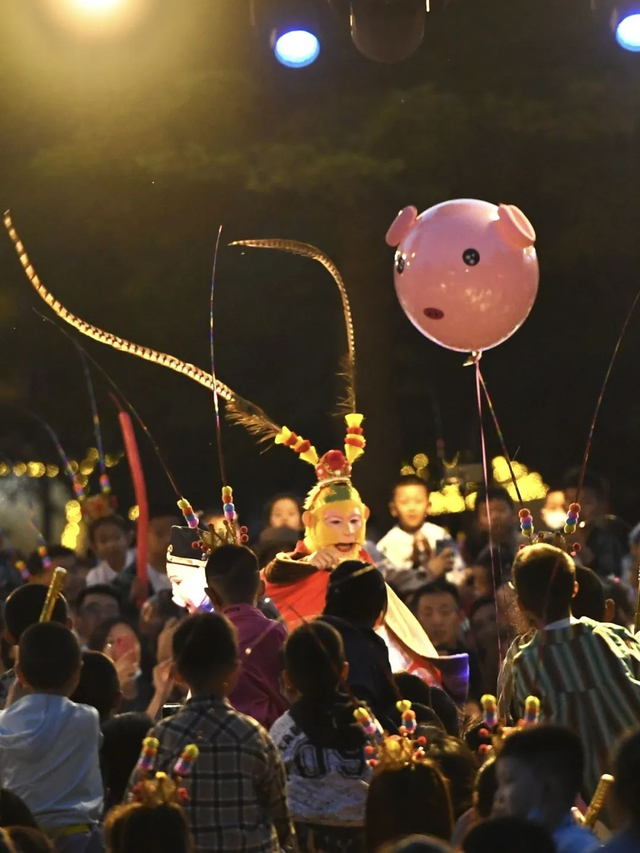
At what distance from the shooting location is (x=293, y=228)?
457 inches

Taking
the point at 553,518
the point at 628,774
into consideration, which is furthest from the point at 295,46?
the point at 628,774

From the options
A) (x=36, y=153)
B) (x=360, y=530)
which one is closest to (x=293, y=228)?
(x=36, y=153)

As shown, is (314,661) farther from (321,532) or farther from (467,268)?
(467,268)

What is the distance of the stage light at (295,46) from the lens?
25.6 feet

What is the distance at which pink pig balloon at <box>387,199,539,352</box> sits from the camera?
643 centimetres

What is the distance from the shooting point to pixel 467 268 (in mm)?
6414

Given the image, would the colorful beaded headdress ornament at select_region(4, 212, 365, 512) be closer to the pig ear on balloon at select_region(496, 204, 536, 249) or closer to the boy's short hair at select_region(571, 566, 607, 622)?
the pig ear on balloon at select_region(496, 204, 536, 249)

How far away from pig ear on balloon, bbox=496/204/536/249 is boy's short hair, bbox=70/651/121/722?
2.67 m

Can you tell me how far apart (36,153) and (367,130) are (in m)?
2.40

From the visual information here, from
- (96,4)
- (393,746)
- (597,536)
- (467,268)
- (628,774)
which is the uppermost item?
(96,4)

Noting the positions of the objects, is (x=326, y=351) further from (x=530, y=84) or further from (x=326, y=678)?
(x=326, y=678)

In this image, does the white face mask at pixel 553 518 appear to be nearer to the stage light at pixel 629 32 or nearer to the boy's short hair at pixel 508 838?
the stage light at pixel 629 32

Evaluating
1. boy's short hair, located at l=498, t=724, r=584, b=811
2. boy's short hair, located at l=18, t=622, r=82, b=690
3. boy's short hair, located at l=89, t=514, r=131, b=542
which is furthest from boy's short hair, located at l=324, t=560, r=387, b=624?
boy's short hair, located at l=89, t=514, r=131, b=542

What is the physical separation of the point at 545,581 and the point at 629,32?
14.3 feet
